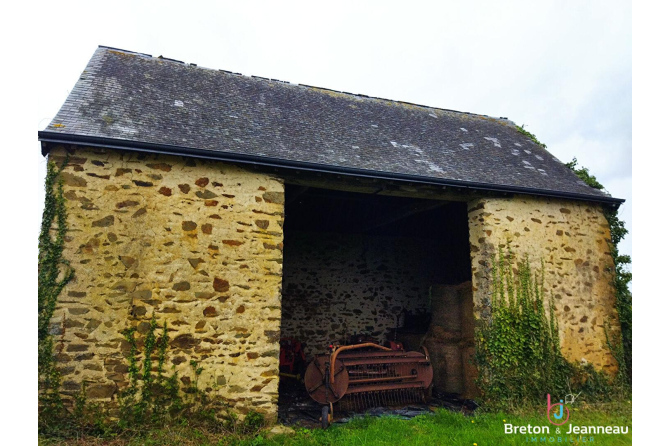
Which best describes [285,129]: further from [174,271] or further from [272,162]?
[174,271]

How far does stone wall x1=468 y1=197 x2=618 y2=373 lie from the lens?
6.45 metres

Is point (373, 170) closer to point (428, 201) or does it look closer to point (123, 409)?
point (428, 201)

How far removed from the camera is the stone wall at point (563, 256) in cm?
645

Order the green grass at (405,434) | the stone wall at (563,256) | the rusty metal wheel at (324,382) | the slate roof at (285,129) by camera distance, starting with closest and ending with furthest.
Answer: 1. the green grass at (405,434)
2. the slate roof at (285,129)
3. the rusty metal wheel at (324,382)
4. the stone wall at (563,256)

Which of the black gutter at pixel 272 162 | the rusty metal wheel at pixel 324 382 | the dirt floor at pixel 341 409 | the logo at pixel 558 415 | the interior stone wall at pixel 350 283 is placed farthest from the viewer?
the interior stone wall at pixel 350 283

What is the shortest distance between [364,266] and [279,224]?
4501 millimetres

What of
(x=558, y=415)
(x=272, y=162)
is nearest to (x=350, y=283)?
(x=272, y=162)

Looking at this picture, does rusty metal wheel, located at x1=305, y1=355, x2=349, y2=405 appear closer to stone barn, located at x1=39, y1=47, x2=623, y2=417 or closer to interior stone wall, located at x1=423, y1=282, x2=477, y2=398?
stone barn, located at x1=39, y1=47, x2=623, y2=417

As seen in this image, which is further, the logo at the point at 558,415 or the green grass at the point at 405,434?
the logo at the point at 558,415

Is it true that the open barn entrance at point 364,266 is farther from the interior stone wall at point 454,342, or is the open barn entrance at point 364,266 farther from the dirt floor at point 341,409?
the dirt floor at point 341,409

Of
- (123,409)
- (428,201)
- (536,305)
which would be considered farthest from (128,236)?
(536,305)

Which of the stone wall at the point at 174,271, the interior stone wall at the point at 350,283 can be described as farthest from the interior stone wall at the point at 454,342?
the stone wall at the point at 174,271

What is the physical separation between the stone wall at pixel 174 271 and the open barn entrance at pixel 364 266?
110 inches

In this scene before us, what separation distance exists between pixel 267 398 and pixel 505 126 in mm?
8576
